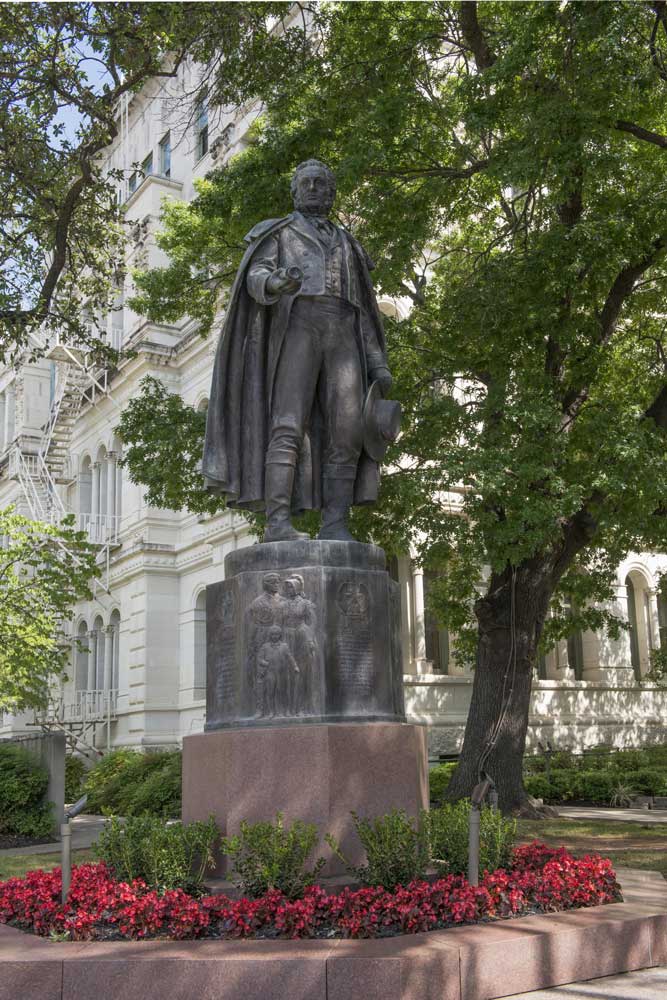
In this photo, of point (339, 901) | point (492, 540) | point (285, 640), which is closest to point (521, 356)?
point (492, 540)

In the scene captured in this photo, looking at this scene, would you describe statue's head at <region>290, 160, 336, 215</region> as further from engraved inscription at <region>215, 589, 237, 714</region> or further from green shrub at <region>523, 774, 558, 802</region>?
green shrub at <region>523, 774, 558, 802</region>

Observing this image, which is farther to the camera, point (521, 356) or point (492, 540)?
point (521, 356)

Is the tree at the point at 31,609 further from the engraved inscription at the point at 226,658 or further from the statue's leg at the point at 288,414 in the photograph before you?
the statue's leg at the point at 288,414

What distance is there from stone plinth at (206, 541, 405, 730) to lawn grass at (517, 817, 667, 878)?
4.19 meters

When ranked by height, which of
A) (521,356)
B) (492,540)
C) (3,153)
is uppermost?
(3,153)

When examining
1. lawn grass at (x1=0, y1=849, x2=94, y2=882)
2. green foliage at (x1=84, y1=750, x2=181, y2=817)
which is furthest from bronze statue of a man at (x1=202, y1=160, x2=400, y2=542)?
green foliage at (x1=84, y1=750, x2=181, y2=817)

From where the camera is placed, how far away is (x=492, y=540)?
565 inches

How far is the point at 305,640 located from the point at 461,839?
165 cm

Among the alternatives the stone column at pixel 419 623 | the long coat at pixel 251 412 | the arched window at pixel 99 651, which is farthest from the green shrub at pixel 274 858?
the arched window at pixel 99 651

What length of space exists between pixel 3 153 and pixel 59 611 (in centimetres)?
1170

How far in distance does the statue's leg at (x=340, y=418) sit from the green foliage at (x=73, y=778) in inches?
771

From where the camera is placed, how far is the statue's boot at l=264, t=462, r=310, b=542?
7.75 meters

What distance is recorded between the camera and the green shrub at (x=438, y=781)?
713 inches

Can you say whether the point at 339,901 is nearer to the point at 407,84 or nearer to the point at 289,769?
the point at 289,769
